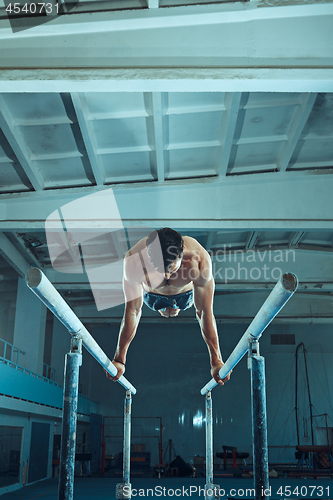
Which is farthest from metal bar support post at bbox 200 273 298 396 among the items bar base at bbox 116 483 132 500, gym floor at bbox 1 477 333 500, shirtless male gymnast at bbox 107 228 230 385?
gym floor at bbox 1 477 333 500

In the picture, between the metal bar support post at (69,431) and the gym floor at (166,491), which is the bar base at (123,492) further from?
the metal bar support post at (69,431)

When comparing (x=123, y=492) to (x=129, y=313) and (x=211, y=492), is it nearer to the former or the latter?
(x=211, y=492)

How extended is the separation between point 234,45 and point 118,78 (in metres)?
1.33

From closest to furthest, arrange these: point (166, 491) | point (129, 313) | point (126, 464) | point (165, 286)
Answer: point (129, 313), point (165, 286), point (126, 464), point (166, 491)

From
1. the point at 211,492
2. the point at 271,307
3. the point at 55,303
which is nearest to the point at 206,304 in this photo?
the point at 271,307

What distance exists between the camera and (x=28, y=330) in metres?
13.5

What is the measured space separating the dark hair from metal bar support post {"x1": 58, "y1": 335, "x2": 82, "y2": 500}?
1.04m

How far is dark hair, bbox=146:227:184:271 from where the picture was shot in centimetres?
364

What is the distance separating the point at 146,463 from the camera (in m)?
18.1

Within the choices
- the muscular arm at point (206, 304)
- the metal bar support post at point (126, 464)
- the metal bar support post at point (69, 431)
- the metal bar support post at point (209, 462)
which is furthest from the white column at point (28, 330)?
the metal bar support post at point (69, 431)

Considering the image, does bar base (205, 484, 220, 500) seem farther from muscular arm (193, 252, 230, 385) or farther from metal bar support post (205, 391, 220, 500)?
muscular arm (193, 252, 230, 385)

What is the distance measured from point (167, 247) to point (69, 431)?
1562 mm

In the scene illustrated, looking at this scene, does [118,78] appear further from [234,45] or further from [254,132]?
[254,132]

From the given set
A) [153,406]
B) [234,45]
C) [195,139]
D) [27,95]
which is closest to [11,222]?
[27,95]
